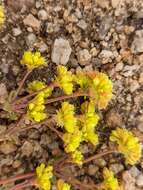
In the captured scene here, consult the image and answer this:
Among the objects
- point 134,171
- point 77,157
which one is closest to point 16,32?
point 77,157

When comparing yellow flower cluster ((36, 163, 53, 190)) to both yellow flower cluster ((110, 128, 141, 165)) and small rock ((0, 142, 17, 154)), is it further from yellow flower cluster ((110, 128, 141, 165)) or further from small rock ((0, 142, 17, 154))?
yellow flower cluster ((110, 128, 141, 165))

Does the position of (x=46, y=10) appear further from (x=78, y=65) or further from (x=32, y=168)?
(x=32, y=168)

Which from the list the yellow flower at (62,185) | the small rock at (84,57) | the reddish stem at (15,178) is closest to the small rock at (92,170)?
the yellow flower at (62,185)

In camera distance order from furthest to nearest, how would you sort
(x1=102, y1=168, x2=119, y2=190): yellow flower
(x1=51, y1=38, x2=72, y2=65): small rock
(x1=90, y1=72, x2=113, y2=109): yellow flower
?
(x1=51, y1=38, x2=72, y2=65): small rock < (x1=102, y1=168, x2=119, y2=190): yellow flower < (x1=90, y1=72, x2=113, y2=109): yellow flower

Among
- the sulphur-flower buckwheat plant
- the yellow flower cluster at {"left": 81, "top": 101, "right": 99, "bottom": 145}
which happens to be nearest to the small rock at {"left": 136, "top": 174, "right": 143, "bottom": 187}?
the sulphur-flower buckwheat plant

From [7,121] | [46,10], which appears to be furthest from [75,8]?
[7,121]

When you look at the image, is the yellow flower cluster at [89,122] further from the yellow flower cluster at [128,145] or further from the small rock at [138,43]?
the small rock at [138,43]
